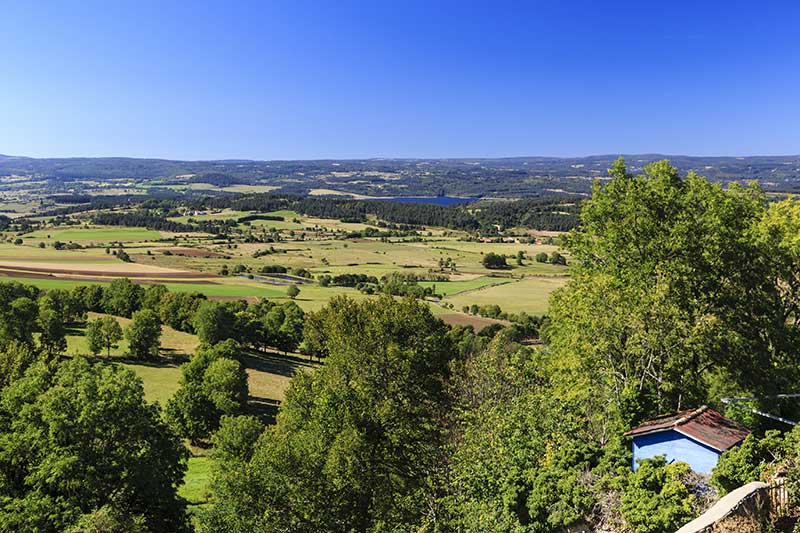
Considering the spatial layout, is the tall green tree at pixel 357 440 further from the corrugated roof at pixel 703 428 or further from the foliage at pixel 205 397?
the foliage at pixel 205 397

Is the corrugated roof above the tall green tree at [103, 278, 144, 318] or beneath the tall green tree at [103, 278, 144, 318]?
above

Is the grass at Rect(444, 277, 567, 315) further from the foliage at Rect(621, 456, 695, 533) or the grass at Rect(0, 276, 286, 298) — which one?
the foliage at Rect(621, 456, 695, 533)

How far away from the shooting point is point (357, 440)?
1902 centimetres

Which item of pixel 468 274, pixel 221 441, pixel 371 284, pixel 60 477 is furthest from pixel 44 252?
pixel 60 477

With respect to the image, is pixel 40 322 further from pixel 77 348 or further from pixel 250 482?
pixel 250 482

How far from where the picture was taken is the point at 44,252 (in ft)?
453

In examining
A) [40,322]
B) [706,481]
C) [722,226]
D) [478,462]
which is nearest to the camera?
[706,481]

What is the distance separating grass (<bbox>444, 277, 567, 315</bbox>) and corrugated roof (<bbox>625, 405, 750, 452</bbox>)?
257ft

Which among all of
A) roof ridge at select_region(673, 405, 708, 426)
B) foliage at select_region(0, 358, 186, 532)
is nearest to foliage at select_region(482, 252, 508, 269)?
foliage at select_region(0, 358, 186, 532)

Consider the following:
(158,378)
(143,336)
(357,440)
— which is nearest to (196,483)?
(357,440)

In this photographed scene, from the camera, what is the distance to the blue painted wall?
47.3ft

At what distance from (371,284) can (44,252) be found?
86.1m

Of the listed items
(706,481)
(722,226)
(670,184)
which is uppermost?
(670,184)

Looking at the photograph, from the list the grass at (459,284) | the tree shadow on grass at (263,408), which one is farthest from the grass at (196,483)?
the grass at (459,284)
